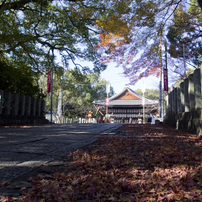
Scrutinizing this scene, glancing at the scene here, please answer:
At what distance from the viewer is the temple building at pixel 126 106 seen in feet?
110

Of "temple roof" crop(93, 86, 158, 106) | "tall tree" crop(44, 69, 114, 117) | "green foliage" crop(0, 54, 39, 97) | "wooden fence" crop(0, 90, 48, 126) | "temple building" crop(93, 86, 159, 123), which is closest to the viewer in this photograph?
"wooden fence" crop(0, 90, 48, 126)

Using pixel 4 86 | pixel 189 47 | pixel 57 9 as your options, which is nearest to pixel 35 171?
pixel 4 86

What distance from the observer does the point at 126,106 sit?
112ft

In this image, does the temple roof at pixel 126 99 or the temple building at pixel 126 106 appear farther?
the temple building at pixel 126 106

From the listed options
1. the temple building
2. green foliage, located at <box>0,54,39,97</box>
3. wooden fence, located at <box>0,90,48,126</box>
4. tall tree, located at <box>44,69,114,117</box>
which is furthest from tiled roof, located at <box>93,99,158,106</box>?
green foliage, located at <box>0,54,39,97</box>

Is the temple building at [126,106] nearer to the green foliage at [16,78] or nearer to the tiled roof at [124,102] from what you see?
the tiled roof at [124,102]

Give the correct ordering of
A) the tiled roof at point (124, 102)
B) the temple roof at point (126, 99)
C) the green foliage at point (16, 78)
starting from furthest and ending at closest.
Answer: the temple roof at point (126, 99) → the tiled roof at point (124, 102) → the green foliage at point (16, 78)

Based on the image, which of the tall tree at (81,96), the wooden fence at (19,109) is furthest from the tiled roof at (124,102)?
the wooden fence at (19,109)

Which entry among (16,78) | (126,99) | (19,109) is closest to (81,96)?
(126,99)

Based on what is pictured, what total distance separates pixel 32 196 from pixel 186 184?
121cm

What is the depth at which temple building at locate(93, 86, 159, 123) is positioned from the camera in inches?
1316

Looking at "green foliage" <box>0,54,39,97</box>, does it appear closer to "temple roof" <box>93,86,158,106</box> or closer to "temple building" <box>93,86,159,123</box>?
"temple roof" <box>93,86,158,106</box>

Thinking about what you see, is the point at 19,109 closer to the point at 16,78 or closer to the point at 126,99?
the point at 16,78

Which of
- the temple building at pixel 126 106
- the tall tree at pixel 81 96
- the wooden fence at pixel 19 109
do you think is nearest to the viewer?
the wooden fence at pixel 19 109
